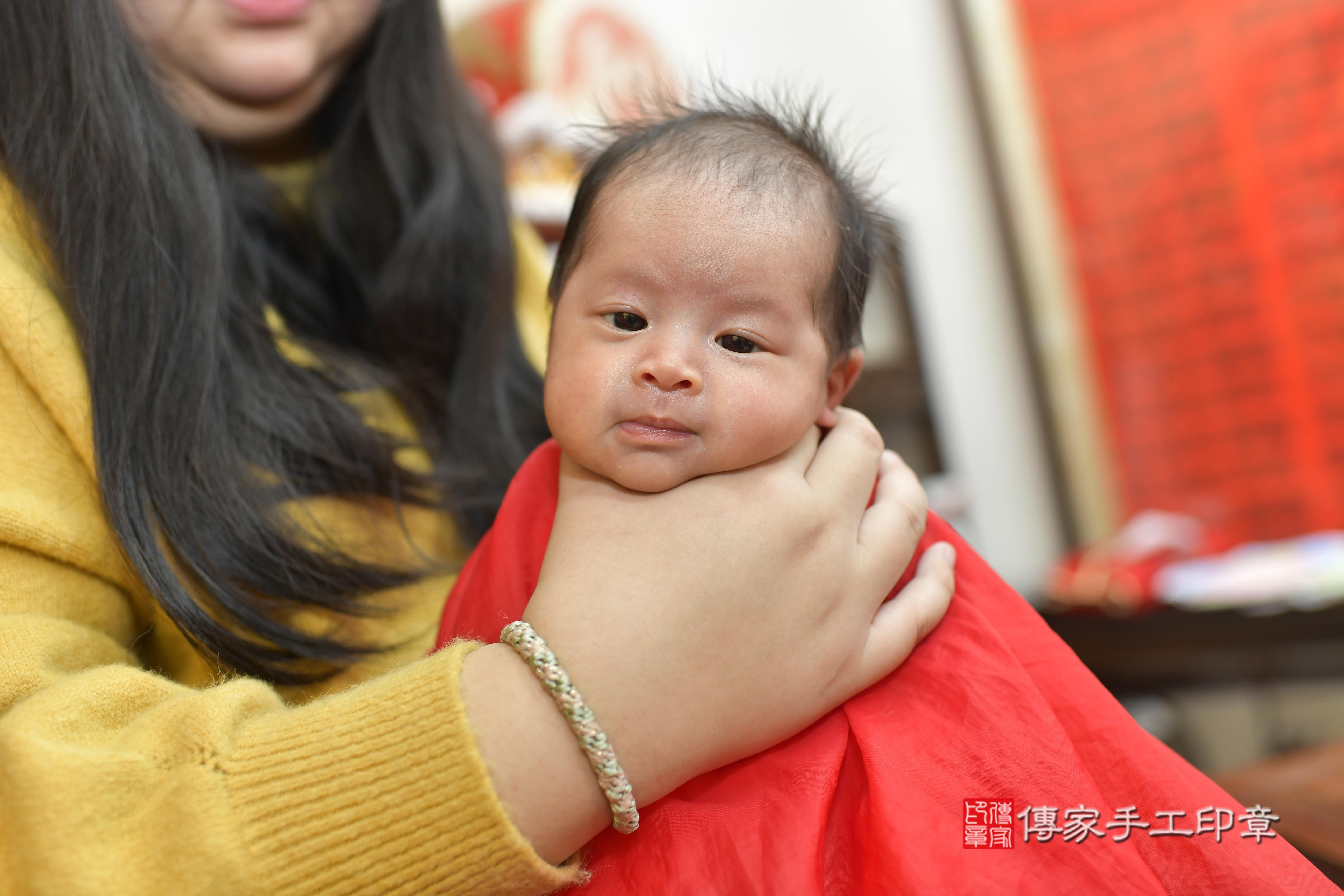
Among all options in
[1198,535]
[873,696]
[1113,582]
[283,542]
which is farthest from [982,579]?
[1198,535]

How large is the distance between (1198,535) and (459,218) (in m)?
2.10

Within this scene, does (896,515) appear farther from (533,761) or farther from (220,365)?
(220,365)

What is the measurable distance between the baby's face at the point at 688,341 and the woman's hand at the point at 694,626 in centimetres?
3

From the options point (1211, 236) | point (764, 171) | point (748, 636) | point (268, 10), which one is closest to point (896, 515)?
point (748, 636)

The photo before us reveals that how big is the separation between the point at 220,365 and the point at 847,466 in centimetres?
56

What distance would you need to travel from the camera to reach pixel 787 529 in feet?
2.16

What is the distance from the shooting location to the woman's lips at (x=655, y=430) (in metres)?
0.67

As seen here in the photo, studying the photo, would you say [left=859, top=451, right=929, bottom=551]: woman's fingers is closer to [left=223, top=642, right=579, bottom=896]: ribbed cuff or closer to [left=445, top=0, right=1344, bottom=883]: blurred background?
[left=223, top=642, right=579, bottom=896]: ribbed cuff

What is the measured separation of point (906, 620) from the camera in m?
0.68

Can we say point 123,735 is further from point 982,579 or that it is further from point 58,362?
point 982,579

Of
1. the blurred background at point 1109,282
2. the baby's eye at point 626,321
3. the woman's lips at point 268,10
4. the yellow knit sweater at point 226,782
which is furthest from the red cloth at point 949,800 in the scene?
the blurred background at point 1109,282

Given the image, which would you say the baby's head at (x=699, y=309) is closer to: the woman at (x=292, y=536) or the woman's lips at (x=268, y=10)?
the woman at (x=292, y=536)

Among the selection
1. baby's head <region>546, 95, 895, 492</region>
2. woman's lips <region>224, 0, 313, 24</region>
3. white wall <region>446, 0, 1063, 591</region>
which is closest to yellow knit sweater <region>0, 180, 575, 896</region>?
baby's head <region>546, 95, 895, 492</region>

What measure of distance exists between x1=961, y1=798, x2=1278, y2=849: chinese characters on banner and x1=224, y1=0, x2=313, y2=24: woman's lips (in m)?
0.96
